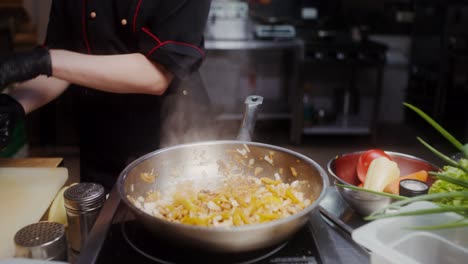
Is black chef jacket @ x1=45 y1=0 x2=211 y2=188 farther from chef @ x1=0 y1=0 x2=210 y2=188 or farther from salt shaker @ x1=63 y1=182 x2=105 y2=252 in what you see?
salt shaker @ x1=63 y1=182 x2=105 y2=252

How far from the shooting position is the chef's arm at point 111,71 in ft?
4.99

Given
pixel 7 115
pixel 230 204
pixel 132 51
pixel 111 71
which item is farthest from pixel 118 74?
pixel 230 204

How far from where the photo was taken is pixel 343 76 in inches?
195

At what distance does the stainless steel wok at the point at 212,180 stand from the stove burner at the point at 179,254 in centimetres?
5

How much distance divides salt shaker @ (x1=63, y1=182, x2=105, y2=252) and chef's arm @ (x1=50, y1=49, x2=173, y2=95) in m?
0.52

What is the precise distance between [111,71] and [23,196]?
51 cm

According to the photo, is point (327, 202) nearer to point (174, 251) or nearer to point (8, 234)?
point (174, 251)

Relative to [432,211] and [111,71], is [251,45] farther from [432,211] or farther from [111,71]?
[432,211]

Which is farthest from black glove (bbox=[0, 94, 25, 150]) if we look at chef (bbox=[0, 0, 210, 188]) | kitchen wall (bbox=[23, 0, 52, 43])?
kitchen wall (bbox=[23, 0, 52, 43])

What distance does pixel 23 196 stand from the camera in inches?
58.9

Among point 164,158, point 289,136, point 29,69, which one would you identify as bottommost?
point 289,136

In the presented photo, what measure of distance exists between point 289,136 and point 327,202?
348cm

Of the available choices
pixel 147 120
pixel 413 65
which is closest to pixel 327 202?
pixel 147 120

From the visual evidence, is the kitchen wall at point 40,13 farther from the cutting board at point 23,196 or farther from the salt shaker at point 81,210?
the salt shaker at point 81,210
